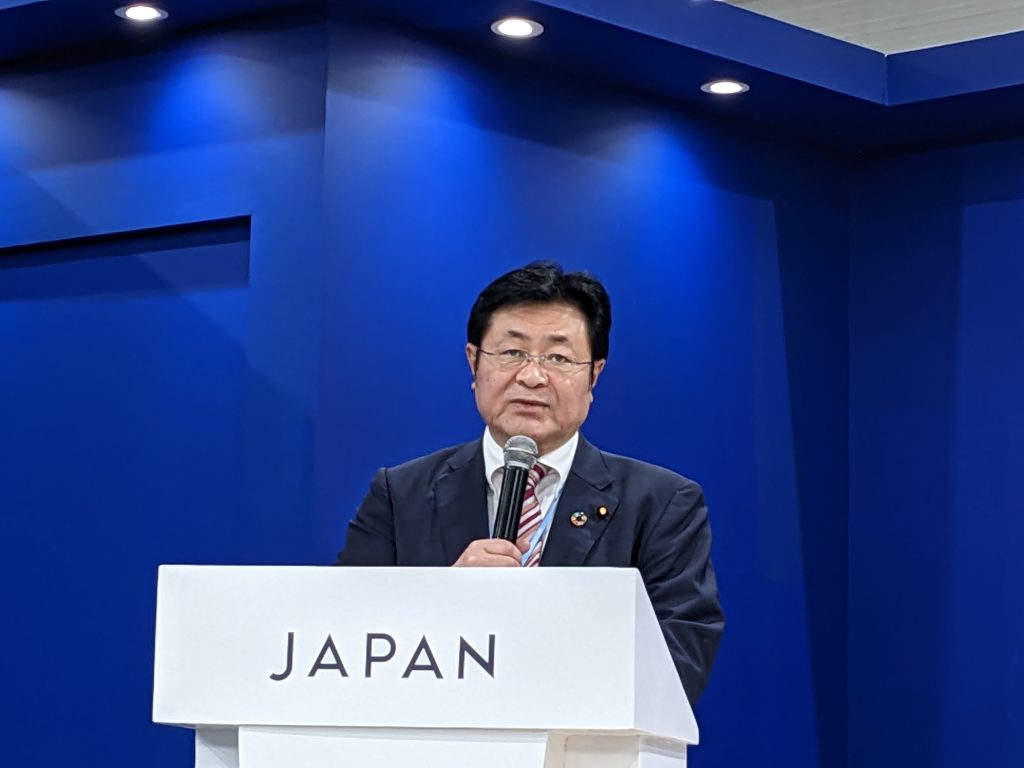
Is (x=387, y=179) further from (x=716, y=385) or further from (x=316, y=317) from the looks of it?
(x=716, y=385)

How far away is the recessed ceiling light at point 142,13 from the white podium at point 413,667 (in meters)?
2.35

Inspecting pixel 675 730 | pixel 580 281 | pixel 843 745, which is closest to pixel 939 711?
pixel 843 745

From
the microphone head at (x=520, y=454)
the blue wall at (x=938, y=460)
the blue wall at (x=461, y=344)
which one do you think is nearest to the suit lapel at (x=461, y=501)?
the microphone head at (x=520, y=454)

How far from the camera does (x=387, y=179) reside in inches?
173

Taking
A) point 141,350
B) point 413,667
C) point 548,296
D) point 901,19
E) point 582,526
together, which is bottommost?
point 413,667

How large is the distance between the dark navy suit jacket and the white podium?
87 cm

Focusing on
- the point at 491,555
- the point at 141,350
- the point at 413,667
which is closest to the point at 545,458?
the point at 491,555

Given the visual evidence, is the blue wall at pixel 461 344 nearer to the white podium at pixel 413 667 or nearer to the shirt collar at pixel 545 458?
the shirt collar at pixel 545 458

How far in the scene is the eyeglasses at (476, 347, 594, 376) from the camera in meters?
3.52

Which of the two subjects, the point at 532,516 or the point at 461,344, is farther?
the point at 461,344

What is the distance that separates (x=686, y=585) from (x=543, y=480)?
0.44 meters

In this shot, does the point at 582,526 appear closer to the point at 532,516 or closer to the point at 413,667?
the point at 532,516

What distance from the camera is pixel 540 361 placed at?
3521 mm

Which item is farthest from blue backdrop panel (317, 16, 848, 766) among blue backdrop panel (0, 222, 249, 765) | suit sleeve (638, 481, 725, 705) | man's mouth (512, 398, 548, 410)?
suit sleeve (638, 481, 725, 705)
